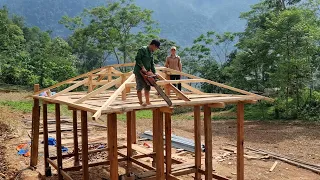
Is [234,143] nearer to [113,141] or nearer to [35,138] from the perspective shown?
[35,138]

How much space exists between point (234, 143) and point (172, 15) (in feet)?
546

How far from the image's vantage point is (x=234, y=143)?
575 inches

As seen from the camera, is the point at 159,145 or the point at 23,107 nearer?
the point at 159,145

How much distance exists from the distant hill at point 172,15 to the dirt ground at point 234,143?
123 m

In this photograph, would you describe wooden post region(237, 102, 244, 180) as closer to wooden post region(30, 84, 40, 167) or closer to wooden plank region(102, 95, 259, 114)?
wooden plank region(102, 95, 259, 114)

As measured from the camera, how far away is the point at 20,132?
15.0m

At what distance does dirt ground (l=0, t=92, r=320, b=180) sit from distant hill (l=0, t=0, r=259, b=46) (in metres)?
123

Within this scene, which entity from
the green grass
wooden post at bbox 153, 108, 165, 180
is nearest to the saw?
wooden post at bbox 153, 108, 165, 180

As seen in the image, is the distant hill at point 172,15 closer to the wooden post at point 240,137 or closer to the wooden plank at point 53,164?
the wooden plank at point 53,164

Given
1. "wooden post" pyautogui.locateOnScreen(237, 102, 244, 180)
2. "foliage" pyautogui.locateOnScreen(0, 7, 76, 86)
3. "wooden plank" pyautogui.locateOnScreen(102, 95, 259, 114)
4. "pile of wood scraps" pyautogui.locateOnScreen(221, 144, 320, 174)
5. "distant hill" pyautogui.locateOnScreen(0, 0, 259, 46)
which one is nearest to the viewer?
"wooden plank" pyautogui.locateOnScreen(102, 95, 259, 114)

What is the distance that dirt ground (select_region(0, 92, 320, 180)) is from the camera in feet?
34.1

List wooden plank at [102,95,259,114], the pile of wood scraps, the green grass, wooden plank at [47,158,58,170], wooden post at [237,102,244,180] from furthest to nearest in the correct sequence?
1. the green grass
2. the pile of wood scraps
3. wooden plank at [47,158,58,170]
4. wooden post at [237,102,244,180]
5. wooden plank at [102,95,259,114]

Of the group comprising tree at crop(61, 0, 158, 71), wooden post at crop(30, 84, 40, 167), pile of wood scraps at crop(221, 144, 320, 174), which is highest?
tree at crop(61, 0, 158, 71)

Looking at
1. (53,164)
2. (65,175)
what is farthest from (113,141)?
(53,164)
